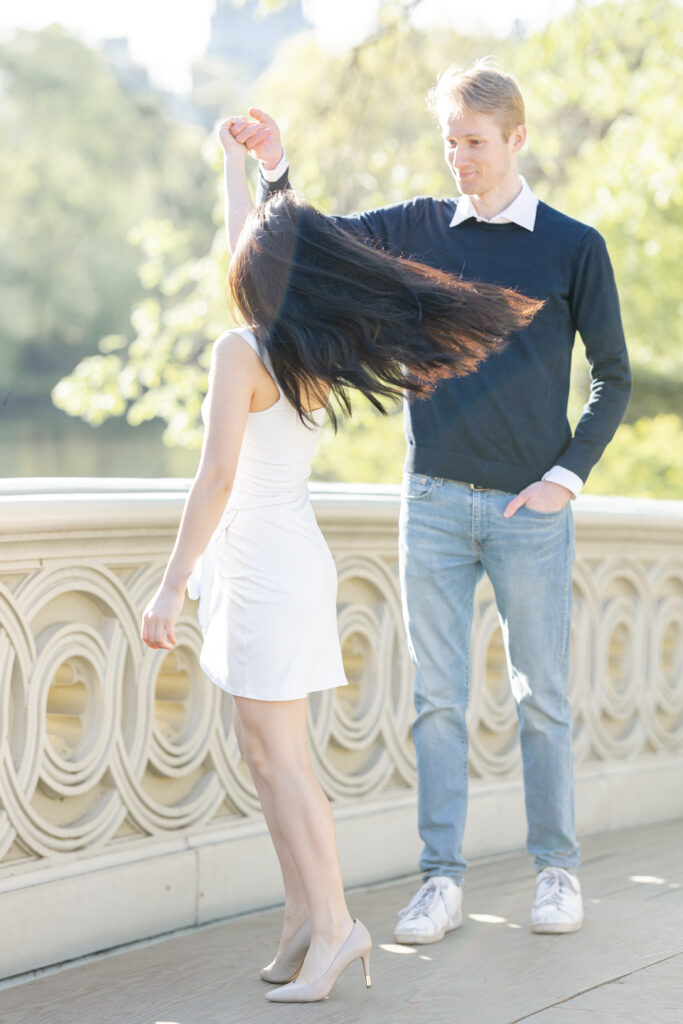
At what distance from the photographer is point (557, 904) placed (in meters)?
3.35

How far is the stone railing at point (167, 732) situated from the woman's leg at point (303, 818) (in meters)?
0.66

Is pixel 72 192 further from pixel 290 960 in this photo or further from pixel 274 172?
pixel 290 960

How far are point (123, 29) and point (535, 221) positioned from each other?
1796 cm

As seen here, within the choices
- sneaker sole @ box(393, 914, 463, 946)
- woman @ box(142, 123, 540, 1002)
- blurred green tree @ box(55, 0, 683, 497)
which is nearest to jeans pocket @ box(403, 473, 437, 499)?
woman @ box(142, 123, 540, 1002)

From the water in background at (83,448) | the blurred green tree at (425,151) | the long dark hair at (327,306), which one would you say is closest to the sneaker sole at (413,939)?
the long dark hair at (327,306)

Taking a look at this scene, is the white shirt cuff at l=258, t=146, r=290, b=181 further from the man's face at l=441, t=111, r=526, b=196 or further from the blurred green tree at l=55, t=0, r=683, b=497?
the blurred green tree at l=55, t=0, r=683, b=497

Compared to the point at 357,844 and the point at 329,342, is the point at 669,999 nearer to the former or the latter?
the point at 357,844

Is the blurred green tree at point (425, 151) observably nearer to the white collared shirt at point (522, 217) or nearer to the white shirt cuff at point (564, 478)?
the white collared shirt at point (522, 217)

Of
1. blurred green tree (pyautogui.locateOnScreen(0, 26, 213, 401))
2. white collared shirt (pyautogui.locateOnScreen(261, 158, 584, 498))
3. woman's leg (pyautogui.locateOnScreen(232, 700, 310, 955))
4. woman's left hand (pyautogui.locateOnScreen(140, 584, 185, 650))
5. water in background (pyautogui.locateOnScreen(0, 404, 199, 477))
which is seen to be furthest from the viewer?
blurred green tree (pyautogui.locateOnScreen(0, 26, 213, 401))

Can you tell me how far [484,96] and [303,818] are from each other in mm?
1788

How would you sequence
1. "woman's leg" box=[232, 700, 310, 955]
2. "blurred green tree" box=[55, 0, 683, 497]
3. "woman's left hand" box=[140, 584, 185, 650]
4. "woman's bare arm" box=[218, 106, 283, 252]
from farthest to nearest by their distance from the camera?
"blurred green tree" box=[55, 0, 683, 497], "woman's bare arm" box=[218, 106, 283, 252], "woman's leg" box=[232, 700, 310, 955], "woman's left hand" box=[140, 584, 185, 650]

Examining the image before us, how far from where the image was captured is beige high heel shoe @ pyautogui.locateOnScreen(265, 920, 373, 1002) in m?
2.73

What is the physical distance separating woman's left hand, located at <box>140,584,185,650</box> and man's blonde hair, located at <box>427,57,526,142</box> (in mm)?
1469

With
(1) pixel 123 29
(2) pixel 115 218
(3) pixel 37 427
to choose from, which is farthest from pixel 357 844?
(2) pixel 115 218
